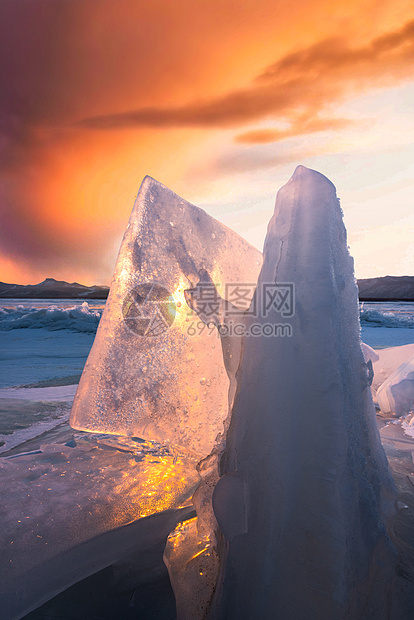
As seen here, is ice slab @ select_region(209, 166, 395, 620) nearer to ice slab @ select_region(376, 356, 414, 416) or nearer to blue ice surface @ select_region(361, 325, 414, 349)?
ice slab @ select_region(376, 356, 414, 416)

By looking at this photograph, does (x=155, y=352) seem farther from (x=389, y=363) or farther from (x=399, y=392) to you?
(x=389, y=363)

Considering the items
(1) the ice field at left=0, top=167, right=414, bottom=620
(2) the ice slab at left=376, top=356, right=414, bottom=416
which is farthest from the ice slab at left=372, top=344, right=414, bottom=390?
(1) the ice field at left=0, top=167, right=414, bottom=620

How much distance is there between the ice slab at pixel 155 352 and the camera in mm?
1711

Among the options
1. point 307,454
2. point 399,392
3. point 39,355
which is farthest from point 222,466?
point 39,355

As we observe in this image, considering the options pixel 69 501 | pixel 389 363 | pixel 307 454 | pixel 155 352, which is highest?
pixel 155 352

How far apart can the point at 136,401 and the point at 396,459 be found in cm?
176

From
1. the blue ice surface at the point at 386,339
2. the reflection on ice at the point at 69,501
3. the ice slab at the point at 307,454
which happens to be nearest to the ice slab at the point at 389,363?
the ice slab at the point at 307,454

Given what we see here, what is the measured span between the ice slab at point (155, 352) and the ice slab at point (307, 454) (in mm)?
380

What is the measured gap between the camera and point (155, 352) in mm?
1775

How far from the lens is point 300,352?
122cm

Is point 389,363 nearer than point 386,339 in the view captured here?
Yes

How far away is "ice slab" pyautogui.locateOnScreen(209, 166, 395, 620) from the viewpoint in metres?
0.98

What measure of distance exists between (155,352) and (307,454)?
0.95 meters

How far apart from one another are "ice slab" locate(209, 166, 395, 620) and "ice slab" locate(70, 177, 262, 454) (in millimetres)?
380
